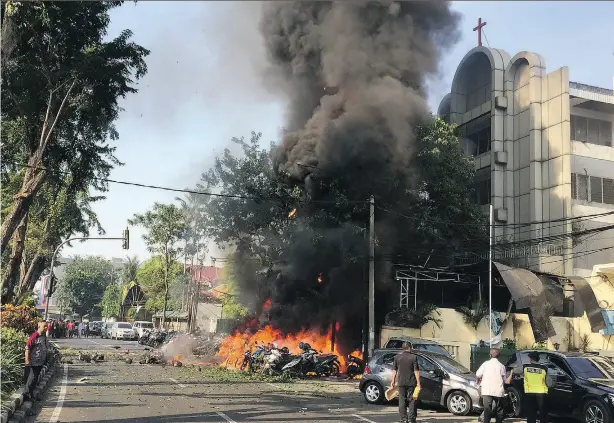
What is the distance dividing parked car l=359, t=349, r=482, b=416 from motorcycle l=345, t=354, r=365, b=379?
6.91 meters

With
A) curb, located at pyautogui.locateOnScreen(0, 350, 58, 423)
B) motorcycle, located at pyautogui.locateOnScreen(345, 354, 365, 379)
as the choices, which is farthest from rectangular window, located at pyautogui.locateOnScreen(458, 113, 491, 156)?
curb, located at pyautogui.locateOnScreen(0, 350, 58, 423)

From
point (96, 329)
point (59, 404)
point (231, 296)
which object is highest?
point (231, 296)

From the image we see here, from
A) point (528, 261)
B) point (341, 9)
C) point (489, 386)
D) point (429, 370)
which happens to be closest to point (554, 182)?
point (528, 261)

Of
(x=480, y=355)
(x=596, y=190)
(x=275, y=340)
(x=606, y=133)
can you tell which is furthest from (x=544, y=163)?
(x=275, y=340)

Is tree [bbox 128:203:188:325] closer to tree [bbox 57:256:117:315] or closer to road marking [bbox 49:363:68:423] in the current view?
road marking [bbox 49:363:68:423]

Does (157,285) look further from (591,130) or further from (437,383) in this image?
(437,383)

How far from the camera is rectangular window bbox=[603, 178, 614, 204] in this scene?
1169 inches

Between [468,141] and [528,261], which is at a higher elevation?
[468,141]

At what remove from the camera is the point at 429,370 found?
13078mm

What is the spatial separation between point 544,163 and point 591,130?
3630 mm

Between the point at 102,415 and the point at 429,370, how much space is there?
7.14 m

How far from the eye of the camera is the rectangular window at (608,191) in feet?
97.4

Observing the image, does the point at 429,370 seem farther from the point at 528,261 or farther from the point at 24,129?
the point at 528,261

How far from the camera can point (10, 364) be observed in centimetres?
1157
